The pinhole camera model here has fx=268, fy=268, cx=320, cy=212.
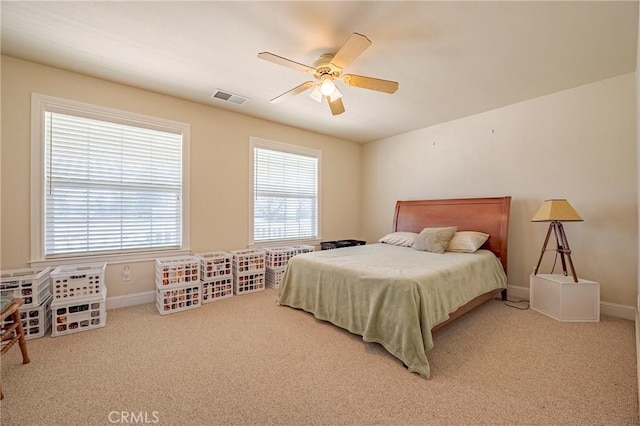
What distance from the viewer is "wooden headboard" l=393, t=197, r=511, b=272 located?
136 inches

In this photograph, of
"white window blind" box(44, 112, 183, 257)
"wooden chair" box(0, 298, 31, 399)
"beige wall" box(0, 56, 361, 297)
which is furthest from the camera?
"white window blind" box(44, 112, 183, 257)

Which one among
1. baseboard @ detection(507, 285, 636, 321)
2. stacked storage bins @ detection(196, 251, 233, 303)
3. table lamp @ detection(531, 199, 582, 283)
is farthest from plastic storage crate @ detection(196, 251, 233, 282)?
baseboard @ detection(507, 285, 636, 321)

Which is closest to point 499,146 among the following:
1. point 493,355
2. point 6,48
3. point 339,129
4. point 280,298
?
point 339,129

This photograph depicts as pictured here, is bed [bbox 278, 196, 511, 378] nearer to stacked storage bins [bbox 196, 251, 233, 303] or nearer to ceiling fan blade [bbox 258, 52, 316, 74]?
stacked storage bins [bbox 196, 251, 233, 303]

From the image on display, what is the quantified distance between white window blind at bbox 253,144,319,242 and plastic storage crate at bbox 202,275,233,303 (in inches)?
33.0

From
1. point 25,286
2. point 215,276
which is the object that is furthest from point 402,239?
point 25,286

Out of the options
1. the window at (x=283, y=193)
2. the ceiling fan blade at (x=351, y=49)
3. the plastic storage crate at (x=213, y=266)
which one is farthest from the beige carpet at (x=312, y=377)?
the ceiling fan blade at (x=351, y=49)

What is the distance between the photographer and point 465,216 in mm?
3828

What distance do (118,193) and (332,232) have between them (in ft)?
10.9

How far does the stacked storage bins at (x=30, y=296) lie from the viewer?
227 centimetres

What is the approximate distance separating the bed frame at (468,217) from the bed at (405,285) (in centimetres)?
1

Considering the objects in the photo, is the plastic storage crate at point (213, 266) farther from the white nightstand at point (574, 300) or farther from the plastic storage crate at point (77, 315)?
the white nightstand at point (574, 300)

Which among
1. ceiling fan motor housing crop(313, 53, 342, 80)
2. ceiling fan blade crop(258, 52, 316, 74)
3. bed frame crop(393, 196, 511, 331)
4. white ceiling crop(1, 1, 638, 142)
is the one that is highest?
white ceiling crop(1, 1, 638, 142)

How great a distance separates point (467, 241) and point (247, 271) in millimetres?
2886
